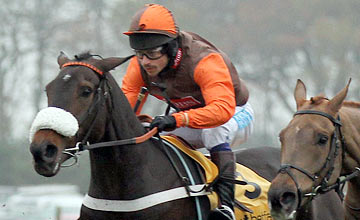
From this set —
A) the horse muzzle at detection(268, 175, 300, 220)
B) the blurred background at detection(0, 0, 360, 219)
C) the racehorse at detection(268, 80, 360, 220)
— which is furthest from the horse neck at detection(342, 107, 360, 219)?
the blurred background at detection(0, 0, 360, 219)

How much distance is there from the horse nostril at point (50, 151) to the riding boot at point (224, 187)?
1.47 metres

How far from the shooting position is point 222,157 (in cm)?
688

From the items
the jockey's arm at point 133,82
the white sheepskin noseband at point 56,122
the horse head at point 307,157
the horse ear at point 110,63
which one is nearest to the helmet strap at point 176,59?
the jockey's arm at point 133,82

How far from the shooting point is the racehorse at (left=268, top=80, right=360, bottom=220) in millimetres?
6023

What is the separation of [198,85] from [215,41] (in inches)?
913

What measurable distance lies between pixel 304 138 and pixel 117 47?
2032 cm

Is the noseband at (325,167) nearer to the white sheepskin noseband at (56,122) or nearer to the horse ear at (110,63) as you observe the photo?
the horse ear at (110,63)

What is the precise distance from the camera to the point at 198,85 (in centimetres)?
688

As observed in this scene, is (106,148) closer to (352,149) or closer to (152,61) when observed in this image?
(152,61)

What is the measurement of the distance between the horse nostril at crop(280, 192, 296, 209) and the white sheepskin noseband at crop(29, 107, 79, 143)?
153cm

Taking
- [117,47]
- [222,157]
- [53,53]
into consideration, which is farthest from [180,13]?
[222,157]

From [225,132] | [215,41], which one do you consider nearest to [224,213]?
[225,132]

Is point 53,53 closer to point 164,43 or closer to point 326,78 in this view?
point 326,78

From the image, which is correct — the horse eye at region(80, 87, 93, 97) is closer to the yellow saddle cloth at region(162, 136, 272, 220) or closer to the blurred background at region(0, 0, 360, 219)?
the yellow saddle cloth at region(162, 136, 272, 220)
